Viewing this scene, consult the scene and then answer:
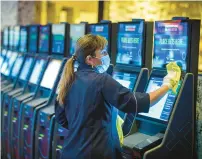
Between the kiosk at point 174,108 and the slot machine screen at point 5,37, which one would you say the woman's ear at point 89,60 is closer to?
the kiosk at point 174,108

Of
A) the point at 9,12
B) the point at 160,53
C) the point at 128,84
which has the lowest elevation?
the point at 128,84

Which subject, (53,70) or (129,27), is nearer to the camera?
(129,27)

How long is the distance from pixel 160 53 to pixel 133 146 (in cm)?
76

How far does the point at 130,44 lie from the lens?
3.53 metres

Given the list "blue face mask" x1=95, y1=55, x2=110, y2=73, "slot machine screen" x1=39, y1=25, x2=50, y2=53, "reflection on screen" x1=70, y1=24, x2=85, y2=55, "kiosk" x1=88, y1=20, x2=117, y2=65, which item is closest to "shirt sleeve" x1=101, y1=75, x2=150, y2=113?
"blue face mask" x1=95, y1=55, x2=110, y2=73

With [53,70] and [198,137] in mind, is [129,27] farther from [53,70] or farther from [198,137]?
[53,70]

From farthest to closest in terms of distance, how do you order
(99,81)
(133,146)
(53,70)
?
(53,70)
(133,146)
(99,81)

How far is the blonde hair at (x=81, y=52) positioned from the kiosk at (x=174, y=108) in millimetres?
576

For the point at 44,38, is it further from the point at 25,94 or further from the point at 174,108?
the point at 174,108

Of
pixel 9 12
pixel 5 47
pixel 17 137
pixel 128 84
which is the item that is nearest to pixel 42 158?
pixel 17 137

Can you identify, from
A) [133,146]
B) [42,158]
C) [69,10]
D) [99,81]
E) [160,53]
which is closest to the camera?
[99,81]

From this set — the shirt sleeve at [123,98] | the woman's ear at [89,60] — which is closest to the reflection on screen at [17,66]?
the woman's ear at [89,60]

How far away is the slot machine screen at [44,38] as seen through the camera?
5176 millimetres

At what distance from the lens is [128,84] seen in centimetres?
343
